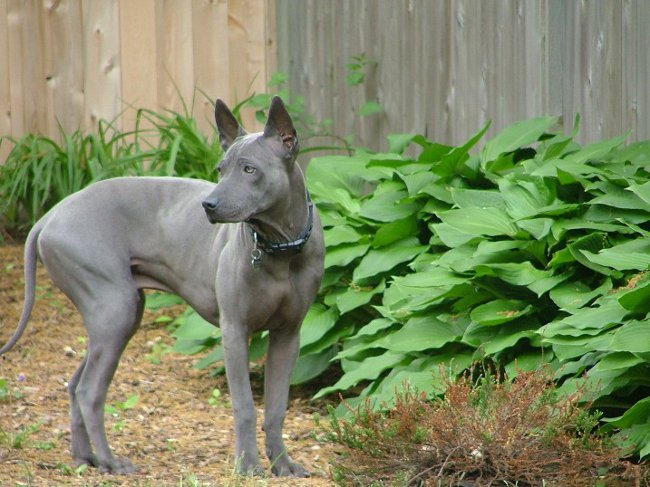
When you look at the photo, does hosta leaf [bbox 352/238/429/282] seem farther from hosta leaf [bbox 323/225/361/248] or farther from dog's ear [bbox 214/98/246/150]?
dog's ear [bbox 214/98/246/150]

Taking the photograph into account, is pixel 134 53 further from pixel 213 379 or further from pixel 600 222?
pixel 600 222

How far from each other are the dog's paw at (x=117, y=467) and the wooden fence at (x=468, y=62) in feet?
11.9

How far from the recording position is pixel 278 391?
5.04 m

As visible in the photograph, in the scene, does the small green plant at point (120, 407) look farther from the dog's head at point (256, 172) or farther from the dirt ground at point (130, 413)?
the dog's head at point (256, 172)

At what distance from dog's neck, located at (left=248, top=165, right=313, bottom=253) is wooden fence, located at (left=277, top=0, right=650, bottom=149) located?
108 inches

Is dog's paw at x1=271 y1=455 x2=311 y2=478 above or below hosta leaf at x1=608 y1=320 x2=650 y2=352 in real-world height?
below

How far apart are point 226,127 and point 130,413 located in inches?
92.5

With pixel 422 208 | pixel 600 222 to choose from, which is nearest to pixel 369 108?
pixel 422 208

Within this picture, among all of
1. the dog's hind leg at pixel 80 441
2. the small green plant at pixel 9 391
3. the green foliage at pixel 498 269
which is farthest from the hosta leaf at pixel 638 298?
the small green plant at pixel 9 391

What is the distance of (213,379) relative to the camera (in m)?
7.07

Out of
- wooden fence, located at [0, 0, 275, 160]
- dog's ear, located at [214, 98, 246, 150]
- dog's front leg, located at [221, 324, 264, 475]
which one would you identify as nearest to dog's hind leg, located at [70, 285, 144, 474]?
dog's front leg, located at [221, 324, 264, 475]

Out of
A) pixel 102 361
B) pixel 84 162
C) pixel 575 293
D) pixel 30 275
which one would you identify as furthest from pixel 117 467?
pixel 84 162

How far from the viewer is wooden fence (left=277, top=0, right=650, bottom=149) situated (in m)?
6.69

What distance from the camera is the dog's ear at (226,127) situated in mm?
4754
